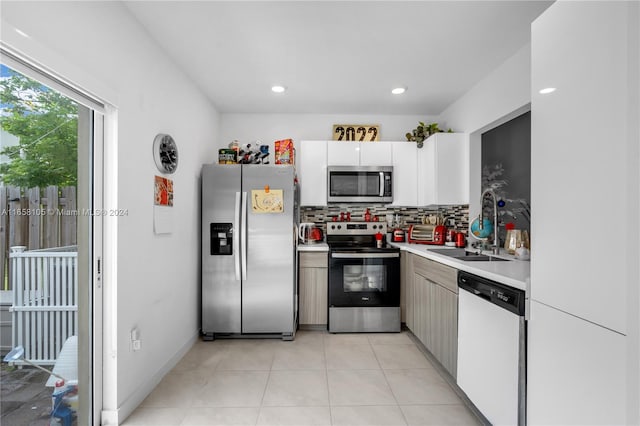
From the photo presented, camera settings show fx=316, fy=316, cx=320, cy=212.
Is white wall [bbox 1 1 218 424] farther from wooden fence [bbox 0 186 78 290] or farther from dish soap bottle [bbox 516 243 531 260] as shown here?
dish soap bottle [bbox 516 243 531 260]

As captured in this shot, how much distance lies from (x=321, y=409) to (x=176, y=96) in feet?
8.21

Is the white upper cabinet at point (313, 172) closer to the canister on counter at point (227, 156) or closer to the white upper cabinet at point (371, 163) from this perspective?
the white upper cabinet at point (371, 163)

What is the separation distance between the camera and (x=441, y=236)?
10.6 ft

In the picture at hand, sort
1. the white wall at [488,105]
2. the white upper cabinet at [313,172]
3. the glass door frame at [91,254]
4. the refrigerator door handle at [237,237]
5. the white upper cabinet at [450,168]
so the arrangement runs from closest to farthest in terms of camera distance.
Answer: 1. the glass door frame at [91,254]
2. the white wall at [488,105]
3. the refrigerator door handle at [237,237]
4. the white upper cabinet at [450,168]
5. the white upper cabinet at [313,172]

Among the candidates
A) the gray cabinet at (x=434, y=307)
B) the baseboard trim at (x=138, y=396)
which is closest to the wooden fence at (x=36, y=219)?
the baseboard trim at (x=138, y=396)

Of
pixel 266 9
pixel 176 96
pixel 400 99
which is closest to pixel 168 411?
pixel 176 96

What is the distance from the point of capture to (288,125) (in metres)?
3.78

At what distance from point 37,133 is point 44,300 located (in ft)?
2.54

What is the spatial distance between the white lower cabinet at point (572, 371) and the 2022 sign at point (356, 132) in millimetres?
2779

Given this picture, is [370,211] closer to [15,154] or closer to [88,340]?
[88,340]

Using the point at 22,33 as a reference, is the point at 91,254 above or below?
below

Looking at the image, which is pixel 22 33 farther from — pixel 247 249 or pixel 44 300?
pixel 247 249

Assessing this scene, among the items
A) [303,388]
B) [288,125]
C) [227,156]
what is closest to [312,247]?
[227,156]

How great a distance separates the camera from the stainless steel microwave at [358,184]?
3465 millimetres
